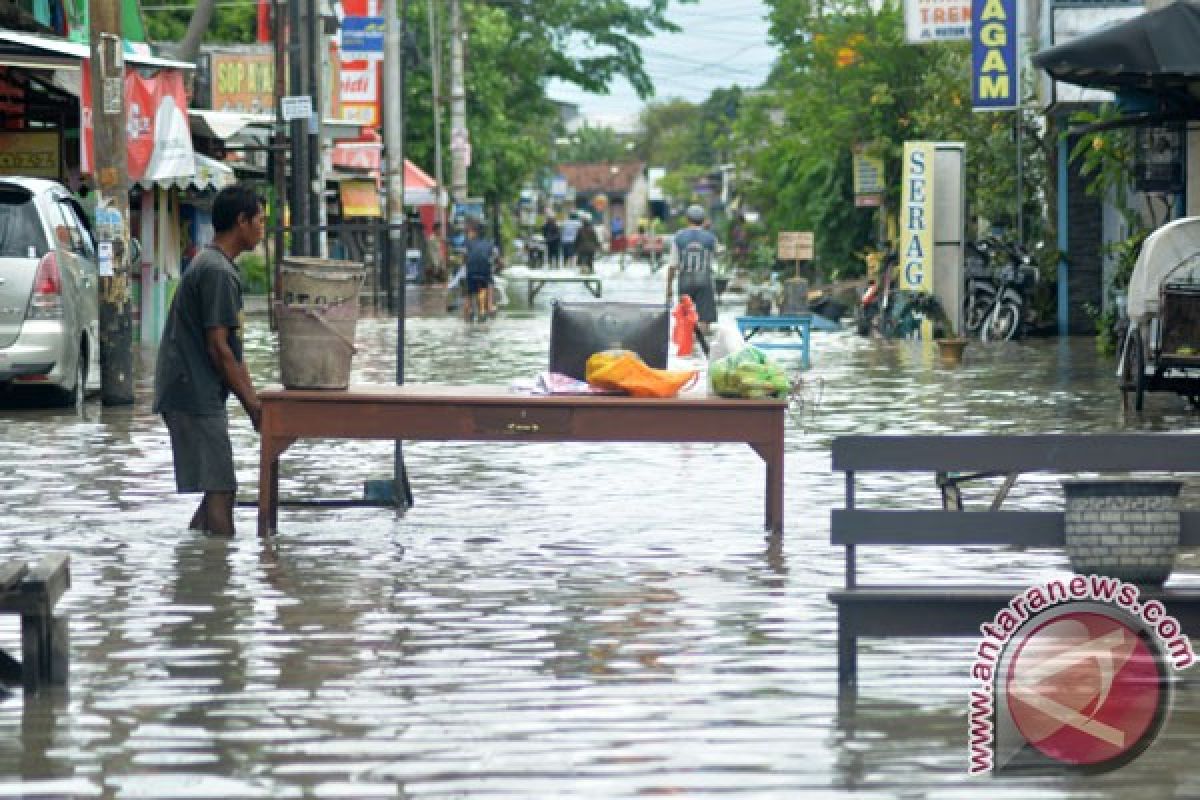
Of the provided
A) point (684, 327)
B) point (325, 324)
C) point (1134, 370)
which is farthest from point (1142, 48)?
point (325, 324)

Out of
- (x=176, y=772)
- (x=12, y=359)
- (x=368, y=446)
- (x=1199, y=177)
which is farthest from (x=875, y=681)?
(x=1199, y=177)

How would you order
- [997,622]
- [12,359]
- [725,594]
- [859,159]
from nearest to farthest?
[997,622], [725,594], [12,359], [859,159]

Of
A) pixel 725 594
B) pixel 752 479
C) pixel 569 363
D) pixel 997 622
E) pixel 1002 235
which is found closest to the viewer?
pixel 997 622

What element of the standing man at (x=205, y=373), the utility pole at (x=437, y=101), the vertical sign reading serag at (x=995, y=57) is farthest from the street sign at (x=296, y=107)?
the utility pole at (x=437, y=101)

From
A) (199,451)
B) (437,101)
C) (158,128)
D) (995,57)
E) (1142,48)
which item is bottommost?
(199,451)

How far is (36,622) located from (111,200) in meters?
13.3

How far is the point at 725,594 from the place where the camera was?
9.95 metres

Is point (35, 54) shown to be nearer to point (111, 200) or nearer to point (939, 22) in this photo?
point (111, 200)

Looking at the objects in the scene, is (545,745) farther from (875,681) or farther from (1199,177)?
(1199,177)

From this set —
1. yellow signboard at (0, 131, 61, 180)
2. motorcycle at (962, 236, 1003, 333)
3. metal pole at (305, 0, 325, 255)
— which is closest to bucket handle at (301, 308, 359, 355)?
yellow signboard at (0, 131, 61, 180)

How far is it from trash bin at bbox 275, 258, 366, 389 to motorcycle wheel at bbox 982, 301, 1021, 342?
68.6ft

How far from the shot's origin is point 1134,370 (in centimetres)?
1920

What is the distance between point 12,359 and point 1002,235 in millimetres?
18512

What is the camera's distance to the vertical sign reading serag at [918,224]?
3195 centimetres
